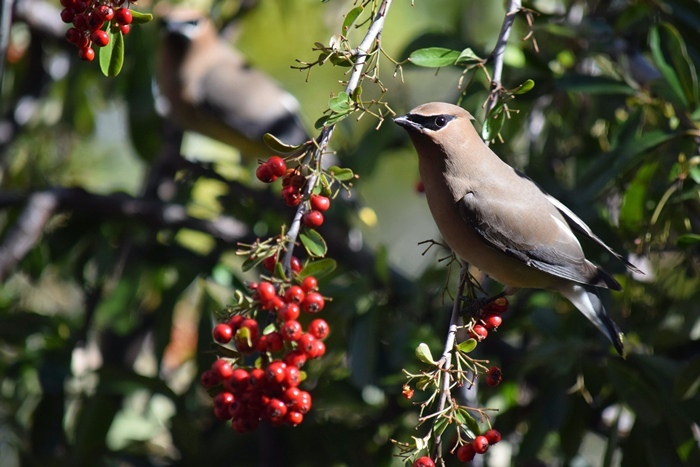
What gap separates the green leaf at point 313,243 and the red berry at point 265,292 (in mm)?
117

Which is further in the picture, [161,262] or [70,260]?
[70,260]

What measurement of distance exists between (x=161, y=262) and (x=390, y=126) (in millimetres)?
948

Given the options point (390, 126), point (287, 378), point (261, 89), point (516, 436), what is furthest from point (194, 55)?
point (287, 378)

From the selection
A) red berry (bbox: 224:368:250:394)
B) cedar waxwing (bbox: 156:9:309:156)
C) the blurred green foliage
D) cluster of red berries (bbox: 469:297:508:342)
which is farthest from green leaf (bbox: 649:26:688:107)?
cedar waxwing (bbox: 156:9:309:156)

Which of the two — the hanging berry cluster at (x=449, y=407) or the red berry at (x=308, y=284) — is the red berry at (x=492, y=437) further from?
the red berry at (x=308, y=284)

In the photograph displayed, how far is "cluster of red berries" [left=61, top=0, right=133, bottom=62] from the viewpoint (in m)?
1.72

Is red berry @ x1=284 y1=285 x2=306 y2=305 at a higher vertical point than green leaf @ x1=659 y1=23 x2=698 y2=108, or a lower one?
lower

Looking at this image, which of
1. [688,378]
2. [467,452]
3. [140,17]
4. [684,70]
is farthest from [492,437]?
[684,70]

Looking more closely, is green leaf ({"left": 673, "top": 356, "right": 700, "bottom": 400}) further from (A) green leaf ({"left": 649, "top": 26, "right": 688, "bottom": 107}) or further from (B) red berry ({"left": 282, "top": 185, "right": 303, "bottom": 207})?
(B) red berry ({"left": 282, "top": 185, "right": 303, "bottom": 207})

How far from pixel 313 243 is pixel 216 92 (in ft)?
10.6

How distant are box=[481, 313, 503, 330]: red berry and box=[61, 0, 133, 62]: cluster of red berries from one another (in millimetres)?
952

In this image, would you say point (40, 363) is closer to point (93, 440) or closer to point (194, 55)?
point (93, 440)

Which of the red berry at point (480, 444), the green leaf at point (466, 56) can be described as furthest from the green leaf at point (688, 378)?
the green leaf at point (466, 56)

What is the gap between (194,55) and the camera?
5.02 meters
